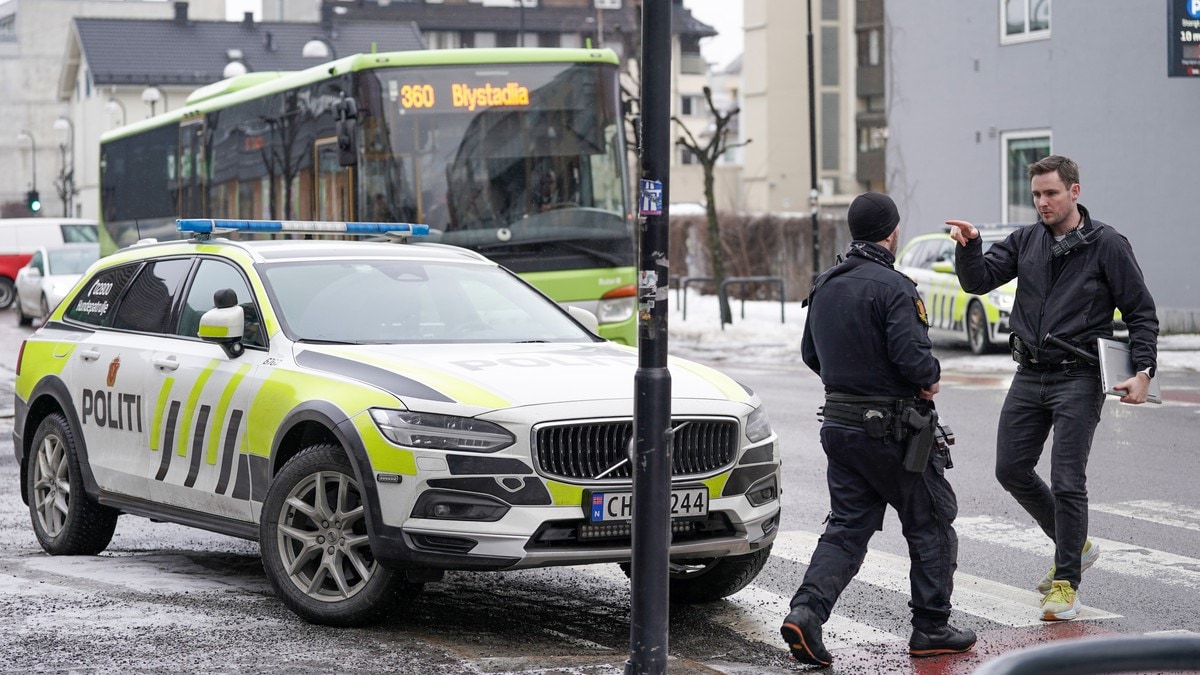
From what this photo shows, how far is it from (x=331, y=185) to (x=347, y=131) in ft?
3.61

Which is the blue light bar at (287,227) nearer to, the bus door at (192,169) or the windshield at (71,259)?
the bus door at (192,169)

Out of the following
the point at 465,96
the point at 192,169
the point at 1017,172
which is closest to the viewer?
the point at 465,96

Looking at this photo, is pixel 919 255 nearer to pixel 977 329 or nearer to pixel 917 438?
pixel 977 329

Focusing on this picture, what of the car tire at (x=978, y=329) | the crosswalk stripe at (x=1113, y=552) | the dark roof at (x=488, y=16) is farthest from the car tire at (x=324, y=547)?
the dark roof at (x=488, y=16)

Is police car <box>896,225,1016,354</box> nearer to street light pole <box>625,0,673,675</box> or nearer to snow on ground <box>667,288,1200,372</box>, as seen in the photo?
snow on ground <box>667,288,1200,372</box>

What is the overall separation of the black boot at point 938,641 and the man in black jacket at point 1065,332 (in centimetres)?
80

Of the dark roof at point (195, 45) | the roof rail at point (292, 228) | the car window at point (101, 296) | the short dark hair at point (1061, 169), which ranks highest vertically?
the dark roof at point (195, 45)

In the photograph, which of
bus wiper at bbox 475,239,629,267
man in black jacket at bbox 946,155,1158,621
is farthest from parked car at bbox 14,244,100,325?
man in black jacket at bbox 946,155,1158,621

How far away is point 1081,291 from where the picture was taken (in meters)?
6.78

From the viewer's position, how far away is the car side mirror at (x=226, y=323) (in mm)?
7066

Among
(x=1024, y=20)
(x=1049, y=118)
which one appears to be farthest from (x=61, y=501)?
(x=1024, y=20)

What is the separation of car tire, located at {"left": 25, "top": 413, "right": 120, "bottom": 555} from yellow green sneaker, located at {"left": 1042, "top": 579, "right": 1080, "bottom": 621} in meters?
4.44

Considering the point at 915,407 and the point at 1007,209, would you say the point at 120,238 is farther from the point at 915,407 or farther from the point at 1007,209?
the point at 915,407

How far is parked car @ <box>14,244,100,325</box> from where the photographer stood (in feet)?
98.5
